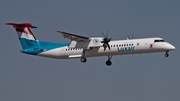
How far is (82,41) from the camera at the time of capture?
4509 cm

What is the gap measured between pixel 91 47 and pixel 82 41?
1.39 metres

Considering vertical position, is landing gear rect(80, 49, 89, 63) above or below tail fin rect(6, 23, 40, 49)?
below

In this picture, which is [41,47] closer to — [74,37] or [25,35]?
[25,35]

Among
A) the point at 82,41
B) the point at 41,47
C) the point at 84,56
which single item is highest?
the point at 41,47

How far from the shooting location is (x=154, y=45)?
42844 mm

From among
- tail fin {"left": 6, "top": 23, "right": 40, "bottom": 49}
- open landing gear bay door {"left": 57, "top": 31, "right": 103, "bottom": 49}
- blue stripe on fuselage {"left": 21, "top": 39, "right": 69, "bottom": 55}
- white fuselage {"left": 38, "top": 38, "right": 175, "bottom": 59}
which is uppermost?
tail fin {"left": 6, "top": 23, "right": 40, "bottom": 49}

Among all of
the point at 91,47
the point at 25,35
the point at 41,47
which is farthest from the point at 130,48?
the point at 25,35

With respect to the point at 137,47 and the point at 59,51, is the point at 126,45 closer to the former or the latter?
the point at 137,47

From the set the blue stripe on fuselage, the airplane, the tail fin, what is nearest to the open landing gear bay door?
the airplane

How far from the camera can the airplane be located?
141ft

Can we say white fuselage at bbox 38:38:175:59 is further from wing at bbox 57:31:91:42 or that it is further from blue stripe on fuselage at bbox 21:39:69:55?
blue stripe on fuselage at bbox 21:39:69:55

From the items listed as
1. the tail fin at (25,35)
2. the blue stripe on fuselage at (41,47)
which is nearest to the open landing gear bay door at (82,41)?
the blue stripe on fuselage at (41,47)

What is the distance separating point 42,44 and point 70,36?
202 inches

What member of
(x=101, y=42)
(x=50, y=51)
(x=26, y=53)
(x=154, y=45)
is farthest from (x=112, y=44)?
(x=26, y=53)
